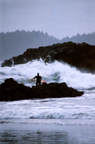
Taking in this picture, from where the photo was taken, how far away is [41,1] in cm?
972

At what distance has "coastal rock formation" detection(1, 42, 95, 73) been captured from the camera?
1159cm

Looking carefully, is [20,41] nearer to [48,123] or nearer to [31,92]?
[31,92]

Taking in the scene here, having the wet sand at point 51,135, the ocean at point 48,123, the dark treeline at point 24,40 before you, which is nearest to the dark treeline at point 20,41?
the dark treeline at point 24,40

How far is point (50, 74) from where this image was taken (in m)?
10.4

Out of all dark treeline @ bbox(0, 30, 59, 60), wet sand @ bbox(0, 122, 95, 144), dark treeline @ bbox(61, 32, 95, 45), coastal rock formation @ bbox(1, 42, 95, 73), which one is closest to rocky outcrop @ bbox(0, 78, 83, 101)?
wet sand @ bbox(0, 122, 95, 144)

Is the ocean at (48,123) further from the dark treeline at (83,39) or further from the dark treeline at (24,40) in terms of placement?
the dark treeline at (24,40)

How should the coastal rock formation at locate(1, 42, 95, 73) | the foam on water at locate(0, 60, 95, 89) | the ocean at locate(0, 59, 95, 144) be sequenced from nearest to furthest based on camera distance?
the ocean at locate(0, 59, 95, 144) < the foam on water at locate(0, 60, 95, 89) < the coastal rock formation at locate(1, 42, 95, 73)

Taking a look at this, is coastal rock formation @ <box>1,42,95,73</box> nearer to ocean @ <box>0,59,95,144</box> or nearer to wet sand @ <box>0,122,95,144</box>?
ocean @ <box>0,59,95,144</box>

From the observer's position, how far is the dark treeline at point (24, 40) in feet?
36.6

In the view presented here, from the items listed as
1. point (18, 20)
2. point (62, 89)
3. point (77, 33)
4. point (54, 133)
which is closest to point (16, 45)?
point (18, 20)

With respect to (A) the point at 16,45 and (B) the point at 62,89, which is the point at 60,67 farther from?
(B) the point at 62,89

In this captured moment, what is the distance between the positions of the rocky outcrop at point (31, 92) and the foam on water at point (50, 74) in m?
2.34

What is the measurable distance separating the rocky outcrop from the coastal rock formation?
4.47m

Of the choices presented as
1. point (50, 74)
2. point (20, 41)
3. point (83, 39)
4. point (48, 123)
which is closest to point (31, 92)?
point (48, 123)
